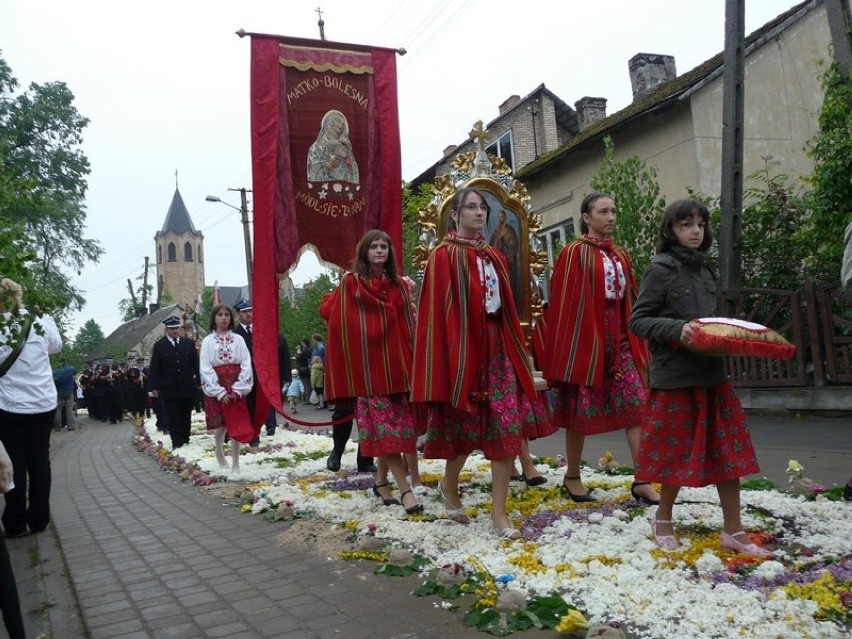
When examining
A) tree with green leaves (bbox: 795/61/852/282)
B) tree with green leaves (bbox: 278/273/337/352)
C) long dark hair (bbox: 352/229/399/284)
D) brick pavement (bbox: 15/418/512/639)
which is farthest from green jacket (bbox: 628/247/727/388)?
tree with green leaves (bbox: 278/273/337/352)

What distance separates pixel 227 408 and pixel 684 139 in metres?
12.5

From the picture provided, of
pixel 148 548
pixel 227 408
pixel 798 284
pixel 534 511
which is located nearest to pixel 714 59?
pixel 798 284

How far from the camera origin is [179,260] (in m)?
106

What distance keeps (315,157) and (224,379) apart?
2820 mm

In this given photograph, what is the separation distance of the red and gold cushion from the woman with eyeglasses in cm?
139

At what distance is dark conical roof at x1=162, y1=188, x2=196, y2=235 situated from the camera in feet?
350

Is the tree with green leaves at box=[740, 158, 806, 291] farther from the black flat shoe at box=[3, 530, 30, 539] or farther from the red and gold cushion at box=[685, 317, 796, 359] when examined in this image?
the black flat shoe at box=[3, 530, 30, 539]

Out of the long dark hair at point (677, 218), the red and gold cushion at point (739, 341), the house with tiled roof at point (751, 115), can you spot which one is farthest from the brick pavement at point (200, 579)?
the house with tiled roof at point (751, 115)

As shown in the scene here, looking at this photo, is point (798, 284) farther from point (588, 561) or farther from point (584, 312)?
point (588, 561)

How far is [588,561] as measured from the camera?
3.95 metres

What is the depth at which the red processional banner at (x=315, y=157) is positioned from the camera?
24.5 ft

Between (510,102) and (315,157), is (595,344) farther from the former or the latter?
(510,102)

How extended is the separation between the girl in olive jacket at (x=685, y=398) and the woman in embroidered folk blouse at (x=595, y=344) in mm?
1140

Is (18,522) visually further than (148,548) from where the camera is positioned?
Yes
